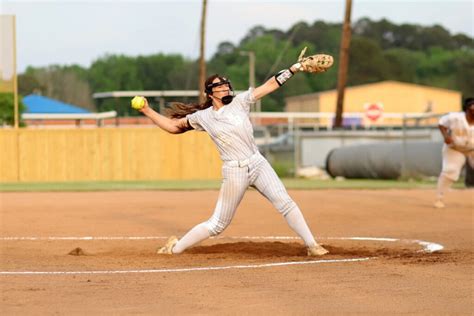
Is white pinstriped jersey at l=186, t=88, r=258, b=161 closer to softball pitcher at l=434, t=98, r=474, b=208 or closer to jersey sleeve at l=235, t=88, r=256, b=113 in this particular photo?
jersey sleeve at l=235, t=88, r=256, b=113

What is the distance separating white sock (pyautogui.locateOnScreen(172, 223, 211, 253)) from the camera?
11750mm

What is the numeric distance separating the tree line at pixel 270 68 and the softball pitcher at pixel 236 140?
75.4 metres

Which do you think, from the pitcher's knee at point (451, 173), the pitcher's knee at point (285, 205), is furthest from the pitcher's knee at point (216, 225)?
the pitcher's knee at point (451, 173)

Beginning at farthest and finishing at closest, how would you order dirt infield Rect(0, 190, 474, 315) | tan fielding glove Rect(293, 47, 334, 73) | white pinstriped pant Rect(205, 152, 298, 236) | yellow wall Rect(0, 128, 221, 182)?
1. yellow wall Rect(0, 128, 221, 182)
2. white pinstriped pant Rect(205, 152, 298, 236)
3. tan fielding glove Rect(293, 47, 334, 73)
4. dirt infield Rect(0, 190, 474, 315)

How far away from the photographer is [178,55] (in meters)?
108

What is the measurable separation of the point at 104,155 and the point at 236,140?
2853 centimetres

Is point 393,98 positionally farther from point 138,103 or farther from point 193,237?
point 138,103

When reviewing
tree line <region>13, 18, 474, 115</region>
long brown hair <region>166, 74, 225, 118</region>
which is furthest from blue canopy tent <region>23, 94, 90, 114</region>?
long brown hair <region>166, 74, 225, 118</region>

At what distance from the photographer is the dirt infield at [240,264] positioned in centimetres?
853

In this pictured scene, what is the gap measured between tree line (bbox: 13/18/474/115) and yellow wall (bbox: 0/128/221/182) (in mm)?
47144

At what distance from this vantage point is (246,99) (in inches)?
447

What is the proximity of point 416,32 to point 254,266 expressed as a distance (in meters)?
130

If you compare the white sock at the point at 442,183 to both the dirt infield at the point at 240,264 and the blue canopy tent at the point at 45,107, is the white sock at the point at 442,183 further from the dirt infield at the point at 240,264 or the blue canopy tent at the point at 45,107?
the blue canopy tent at the point at 45,107

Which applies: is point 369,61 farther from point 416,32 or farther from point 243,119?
point 243,119
